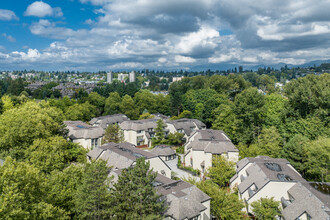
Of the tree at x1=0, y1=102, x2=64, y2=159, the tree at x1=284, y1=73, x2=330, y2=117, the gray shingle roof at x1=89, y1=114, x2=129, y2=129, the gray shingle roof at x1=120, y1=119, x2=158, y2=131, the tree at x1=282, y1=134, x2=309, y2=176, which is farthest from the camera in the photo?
the gray shingle roof at x1=89, y1=114, x2=129, y2=129

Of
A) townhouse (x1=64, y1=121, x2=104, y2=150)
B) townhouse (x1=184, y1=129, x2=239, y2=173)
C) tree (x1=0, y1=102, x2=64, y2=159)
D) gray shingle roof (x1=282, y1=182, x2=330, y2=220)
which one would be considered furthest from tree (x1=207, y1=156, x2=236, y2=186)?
tree (x1=0, y1=102, x2=64, y2=159)

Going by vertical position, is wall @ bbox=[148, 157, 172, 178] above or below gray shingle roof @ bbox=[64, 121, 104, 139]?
below

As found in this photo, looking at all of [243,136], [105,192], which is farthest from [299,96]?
[105,192]

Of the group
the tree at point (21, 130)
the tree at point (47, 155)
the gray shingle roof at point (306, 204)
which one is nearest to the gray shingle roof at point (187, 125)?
the tree at point (47, 155)

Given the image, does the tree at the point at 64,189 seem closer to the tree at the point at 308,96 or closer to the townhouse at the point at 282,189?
the townhouse at the point at 282,189

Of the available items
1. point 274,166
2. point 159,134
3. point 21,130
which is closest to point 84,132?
point 21,130

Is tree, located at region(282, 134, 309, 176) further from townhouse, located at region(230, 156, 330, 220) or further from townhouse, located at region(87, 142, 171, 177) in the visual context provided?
townhouse, located at region(87, 142, 171, 177)

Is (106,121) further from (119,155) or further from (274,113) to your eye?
(274,113)

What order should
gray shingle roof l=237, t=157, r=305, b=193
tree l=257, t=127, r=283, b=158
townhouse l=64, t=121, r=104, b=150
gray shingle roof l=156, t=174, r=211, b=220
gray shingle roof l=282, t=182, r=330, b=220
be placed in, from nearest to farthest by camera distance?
gray shingle roof l=282, t=182, r=330, b=220 < gray shingle roof l=156, t=174, r=211, b=220 < gray shingle roof l=237, t=157, r=305, b=193 < tree l=257, t=127, r=283, b=158 < townhouse l=64, t=121, r=104, b=150

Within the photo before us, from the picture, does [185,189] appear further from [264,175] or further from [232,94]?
[232,94]
